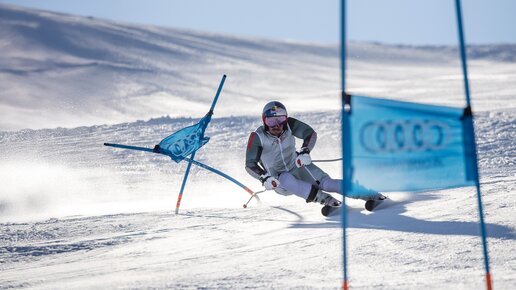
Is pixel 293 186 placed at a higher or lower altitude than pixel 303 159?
lower

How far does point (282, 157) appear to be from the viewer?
7902 millimetres

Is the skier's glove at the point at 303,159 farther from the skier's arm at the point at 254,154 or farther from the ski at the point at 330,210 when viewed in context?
the ski at the point at 330,210

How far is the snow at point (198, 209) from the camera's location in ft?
17.7

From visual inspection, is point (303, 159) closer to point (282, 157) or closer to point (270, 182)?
point (282, 157)

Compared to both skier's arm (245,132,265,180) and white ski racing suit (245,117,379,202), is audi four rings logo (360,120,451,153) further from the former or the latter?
skier's arm (245,132,265,180)

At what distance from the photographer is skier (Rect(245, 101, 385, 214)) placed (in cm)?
762

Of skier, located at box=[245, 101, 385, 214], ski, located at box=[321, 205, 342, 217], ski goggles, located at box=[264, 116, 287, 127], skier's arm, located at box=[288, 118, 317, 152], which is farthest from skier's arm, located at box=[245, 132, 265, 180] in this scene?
ski, located at box=[321, 205, 342, 217]

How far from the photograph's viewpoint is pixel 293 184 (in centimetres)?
758

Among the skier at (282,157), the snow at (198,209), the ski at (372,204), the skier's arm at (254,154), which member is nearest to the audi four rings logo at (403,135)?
the snow at (198,209)

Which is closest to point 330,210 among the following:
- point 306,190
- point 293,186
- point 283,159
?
point 306,190

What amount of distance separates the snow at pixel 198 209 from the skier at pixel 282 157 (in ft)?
0.96

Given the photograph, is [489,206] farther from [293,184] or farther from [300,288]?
[300,288]

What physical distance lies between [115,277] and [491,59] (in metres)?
36.4

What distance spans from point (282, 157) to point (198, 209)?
3.76 ft
